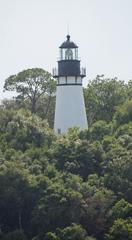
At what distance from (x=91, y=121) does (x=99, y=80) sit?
181 inches

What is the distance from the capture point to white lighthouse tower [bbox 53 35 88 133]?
183ft

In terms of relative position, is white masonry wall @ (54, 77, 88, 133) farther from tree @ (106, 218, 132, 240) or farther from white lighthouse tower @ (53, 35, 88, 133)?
tree @ (106, 218, 132, 240)

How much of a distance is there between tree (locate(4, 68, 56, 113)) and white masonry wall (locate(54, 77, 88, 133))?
11358 millimetres

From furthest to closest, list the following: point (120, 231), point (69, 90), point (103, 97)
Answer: point (103, 97) < point (69, 90) < point (120, 231)

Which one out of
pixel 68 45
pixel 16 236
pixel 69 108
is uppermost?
pixel 68 45

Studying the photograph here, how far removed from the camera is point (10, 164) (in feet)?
140

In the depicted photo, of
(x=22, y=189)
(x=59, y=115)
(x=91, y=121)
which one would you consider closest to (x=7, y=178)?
(x=22, y=189)

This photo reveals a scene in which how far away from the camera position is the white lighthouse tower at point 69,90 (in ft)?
183

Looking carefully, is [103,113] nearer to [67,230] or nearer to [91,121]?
[91,121]

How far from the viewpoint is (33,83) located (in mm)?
68125

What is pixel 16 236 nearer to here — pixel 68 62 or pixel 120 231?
pixel 120 231

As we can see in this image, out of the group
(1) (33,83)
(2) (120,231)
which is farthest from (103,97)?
(2) (120,231)

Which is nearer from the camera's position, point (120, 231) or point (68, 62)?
point (120, 231)

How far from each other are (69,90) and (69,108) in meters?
1.12
